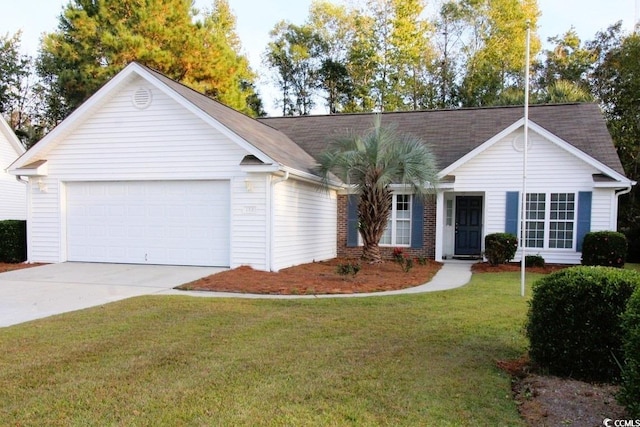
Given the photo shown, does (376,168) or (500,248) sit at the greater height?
(376,168)

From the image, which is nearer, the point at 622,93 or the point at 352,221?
the point at 352,221

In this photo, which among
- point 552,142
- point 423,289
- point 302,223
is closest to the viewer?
point 423,289

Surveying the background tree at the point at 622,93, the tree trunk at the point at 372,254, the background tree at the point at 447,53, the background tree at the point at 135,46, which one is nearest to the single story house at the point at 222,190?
the tree trunk at the point at 372,254

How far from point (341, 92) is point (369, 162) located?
24.7 meters

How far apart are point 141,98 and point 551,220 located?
471 inches

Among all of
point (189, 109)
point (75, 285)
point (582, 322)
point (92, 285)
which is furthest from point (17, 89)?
point (582, 322)

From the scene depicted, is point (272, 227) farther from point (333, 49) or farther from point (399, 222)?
point (333, 49)

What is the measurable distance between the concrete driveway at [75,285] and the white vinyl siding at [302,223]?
1.73 metres

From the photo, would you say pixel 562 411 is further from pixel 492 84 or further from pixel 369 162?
pixel 492 84

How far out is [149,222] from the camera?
12789 mm

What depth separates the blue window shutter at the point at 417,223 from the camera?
50.3 ft

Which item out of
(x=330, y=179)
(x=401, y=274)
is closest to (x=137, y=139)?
(x=330, y=179)

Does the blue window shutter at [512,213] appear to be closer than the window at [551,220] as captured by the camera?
No

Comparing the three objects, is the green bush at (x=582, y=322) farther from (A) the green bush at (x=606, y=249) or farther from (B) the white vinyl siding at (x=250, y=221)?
(A) the green bush at (x=606, y=249)
